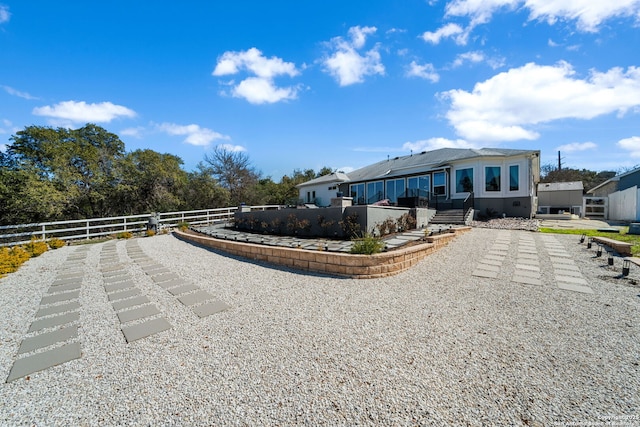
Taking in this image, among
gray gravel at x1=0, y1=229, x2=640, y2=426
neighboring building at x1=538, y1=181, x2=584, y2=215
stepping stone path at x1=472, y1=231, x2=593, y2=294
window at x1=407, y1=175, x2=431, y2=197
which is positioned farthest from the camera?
neighboring building at x1=538, y1=181, x2=584, y2=215

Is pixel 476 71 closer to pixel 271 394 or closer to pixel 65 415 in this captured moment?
pixel 271 394

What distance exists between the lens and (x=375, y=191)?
778 inches

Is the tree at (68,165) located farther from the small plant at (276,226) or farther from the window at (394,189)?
the window at (394,189)

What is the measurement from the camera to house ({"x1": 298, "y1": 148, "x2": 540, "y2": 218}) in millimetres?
14477

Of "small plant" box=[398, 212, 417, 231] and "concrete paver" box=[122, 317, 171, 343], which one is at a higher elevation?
"small plant" box=[398, 212, 417, 231]

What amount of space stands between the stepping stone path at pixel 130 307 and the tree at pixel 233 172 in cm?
1871

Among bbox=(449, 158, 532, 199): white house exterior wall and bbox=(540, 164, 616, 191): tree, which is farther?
bbox=(540, 164, 616, 191): tree

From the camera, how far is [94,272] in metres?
5.83

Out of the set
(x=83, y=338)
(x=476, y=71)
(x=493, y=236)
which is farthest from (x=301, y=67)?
(x=83, y=338)

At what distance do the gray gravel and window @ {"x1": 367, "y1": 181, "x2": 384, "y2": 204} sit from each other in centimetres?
1490

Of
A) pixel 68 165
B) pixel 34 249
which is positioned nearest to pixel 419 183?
pixel 34 249

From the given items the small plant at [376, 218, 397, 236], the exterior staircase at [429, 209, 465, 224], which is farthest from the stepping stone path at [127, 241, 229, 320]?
the exterior staircase at [429, 209, 465, 224]

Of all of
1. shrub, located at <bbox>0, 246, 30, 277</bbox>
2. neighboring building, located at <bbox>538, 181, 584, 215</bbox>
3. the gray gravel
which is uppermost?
neighboring building, located at <bbox>538, 181, 584, 215</bbox>

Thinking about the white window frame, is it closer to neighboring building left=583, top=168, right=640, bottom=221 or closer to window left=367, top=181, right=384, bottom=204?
window left=367, top=181, right=384, bottom=204
